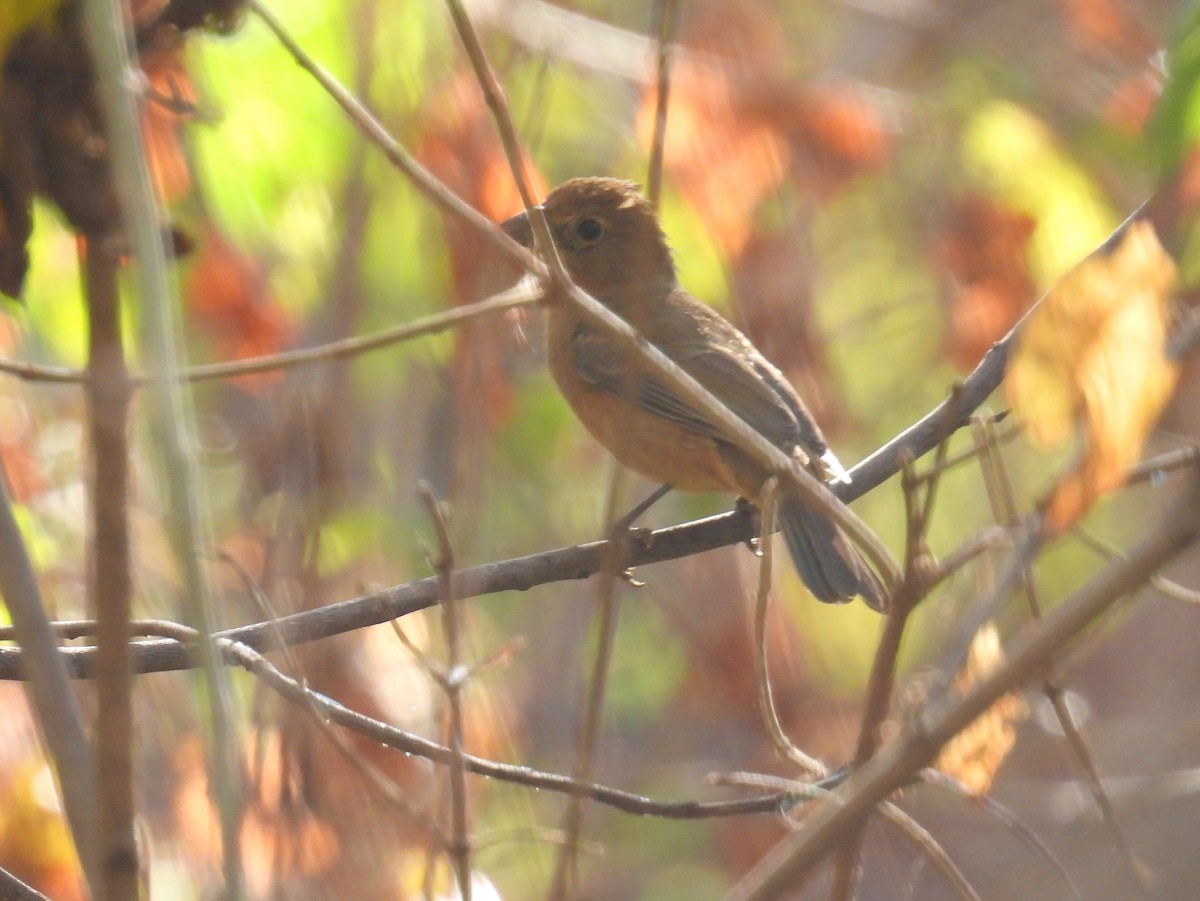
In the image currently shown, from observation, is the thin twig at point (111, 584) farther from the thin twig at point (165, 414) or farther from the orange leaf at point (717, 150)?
the orange leaf at point (717, 150)

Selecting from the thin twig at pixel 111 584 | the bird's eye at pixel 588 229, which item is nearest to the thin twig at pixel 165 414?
the thin twig at pixel 111 584

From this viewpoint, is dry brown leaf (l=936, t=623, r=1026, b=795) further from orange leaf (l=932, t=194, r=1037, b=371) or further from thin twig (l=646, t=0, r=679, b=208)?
orange leaf (l=932, t=194, r=1037, b=371)

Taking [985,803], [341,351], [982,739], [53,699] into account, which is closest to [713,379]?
[985,803]

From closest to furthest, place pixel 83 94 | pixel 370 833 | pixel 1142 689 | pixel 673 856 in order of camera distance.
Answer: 1. pixel 83 94
2. pixel 370 833
3. pixel 673 856
4. pixel 1142 689

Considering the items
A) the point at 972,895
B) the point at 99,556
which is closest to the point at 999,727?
the point at 972,895

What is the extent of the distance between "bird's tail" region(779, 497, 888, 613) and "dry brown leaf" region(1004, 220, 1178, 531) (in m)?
2.51

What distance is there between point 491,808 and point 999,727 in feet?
12.1

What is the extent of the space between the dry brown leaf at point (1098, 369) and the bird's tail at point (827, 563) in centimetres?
251

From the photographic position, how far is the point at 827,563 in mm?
4004

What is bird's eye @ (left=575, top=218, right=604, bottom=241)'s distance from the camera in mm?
4977

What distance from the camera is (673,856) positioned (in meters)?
6.10

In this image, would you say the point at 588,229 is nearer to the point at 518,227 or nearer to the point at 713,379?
the point at 713,379

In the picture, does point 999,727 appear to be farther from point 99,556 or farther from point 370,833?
point 370,833

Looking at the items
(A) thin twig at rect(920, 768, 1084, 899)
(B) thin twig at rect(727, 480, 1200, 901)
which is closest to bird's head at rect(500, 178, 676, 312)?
(A) thin twig at rect(920, 768, 1084, 899)
